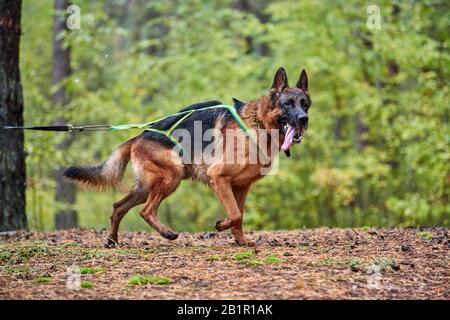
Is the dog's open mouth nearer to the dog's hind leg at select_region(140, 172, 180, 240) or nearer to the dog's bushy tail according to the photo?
the dog's hind leg at select_region(140, 172, 180, 240)

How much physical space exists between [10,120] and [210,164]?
3.30m

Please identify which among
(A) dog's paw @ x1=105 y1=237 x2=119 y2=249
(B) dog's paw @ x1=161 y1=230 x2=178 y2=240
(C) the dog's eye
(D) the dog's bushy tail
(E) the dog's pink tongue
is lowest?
(A) dog's paw @ x1=105 y1=237 x2=119 y2=249

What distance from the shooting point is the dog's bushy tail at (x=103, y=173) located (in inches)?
302

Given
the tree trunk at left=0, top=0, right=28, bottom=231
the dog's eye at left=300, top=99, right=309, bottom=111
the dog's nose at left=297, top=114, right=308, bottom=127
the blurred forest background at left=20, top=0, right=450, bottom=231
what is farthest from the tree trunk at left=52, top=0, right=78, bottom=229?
the dog's nose at left=297, top=114, right=308, bottom=127

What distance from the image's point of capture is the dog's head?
22.5 ft

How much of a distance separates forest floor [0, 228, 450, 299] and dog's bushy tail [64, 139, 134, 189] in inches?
30.6

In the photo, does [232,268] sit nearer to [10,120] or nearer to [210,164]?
[210,164]

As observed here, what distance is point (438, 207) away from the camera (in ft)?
43.6

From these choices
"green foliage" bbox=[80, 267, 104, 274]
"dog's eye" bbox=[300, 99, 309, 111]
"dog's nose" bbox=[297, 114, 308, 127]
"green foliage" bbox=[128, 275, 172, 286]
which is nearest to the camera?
"green foliage" bbox=[128, 275, 172, 286]

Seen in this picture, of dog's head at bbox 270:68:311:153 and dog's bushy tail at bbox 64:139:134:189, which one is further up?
dog's head at bbox 270:68:311:153

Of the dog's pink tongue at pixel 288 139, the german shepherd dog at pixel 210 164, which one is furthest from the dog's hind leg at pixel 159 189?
the dog's pink tongue at pixel 288 139
